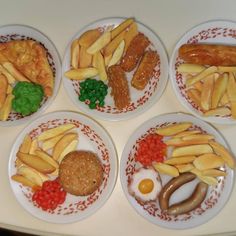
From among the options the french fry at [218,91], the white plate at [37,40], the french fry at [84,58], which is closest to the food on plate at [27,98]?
the white plate at [37,40]

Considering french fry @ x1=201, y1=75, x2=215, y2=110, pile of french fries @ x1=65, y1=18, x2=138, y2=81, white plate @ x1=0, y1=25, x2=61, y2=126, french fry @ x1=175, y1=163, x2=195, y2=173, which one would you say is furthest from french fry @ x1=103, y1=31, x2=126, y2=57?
french fry @ x1=175, y1=163, x2=195, y2=173

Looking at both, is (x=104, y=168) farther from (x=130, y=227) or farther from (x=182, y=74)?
(x=182, y=74)

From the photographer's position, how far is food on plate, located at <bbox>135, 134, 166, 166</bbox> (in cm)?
117

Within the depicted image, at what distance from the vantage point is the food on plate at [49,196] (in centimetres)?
118

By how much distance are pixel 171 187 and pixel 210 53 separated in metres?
0.35

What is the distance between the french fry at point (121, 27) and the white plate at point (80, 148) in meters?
0.23

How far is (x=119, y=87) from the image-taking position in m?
1.19

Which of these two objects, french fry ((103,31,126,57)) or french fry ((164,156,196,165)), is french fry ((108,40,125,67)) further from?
french fry ((164,156,196,165))

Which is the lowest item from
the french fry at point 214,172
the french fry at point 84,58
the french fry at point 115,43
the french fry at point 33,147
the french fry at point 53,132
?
the french fry at point 214,172

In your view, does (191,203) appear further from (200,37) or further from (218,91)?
(200,37)

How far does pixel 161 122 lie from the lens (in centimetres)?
118

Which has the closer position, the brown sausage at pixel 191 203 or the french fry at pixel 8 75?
the brown sausage at pixel 191 203

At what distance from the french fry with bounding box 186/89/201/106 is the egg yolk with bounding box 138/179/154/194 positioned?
0.23 meters

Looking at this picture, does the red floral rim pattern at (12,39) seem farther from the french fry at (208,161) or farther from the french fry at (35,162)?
the french fry at (208,161)
